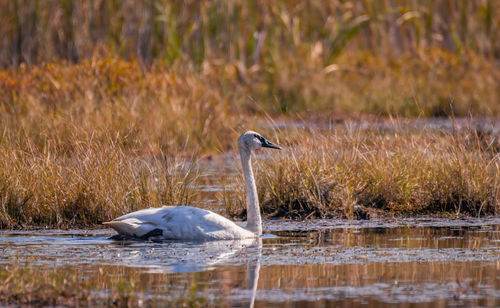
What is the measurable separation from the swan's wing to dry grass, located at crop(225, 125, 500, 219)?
226cm

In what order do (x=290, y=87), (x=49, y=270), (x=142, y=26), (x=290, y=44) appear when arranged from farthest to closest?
(x=290, y=44), (x=290, y=87), (x=142, y=26), (x=49, y=270)

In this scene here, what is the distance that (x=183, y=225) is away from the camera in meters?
11.3

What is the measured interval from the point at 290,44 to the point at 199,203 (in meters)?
17.8

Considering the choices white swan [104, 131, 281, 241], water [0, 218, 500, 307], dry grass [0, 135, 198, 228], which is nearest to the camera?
water [0, 218, 500, 307]

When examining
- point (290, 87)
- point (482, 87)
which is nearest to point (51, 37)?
point (290, 87)

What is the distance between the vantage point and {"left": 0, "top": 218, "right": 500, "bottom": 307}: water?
8047 mm

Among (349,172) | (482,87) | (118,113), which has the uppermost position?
(482,87)

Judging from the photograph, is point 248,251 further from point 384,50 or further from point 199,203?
point 384,50

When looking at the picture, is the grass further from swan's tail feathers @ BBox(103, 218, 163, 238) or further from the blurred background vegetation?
swan's tail feathers @ BBox(103, 218, 163, 238)

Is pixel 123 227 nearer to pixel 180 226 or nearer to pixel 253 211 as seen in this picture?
pixel 180 226

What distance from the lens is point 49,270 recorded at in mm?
9312

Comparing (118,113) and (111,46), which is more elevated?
(111,46)

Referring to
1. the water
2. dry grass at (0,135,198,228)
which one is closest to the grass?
dry grass at (0,135,198,228)

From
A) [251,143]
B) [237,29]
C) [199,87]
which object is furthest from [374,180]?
[237,29]
